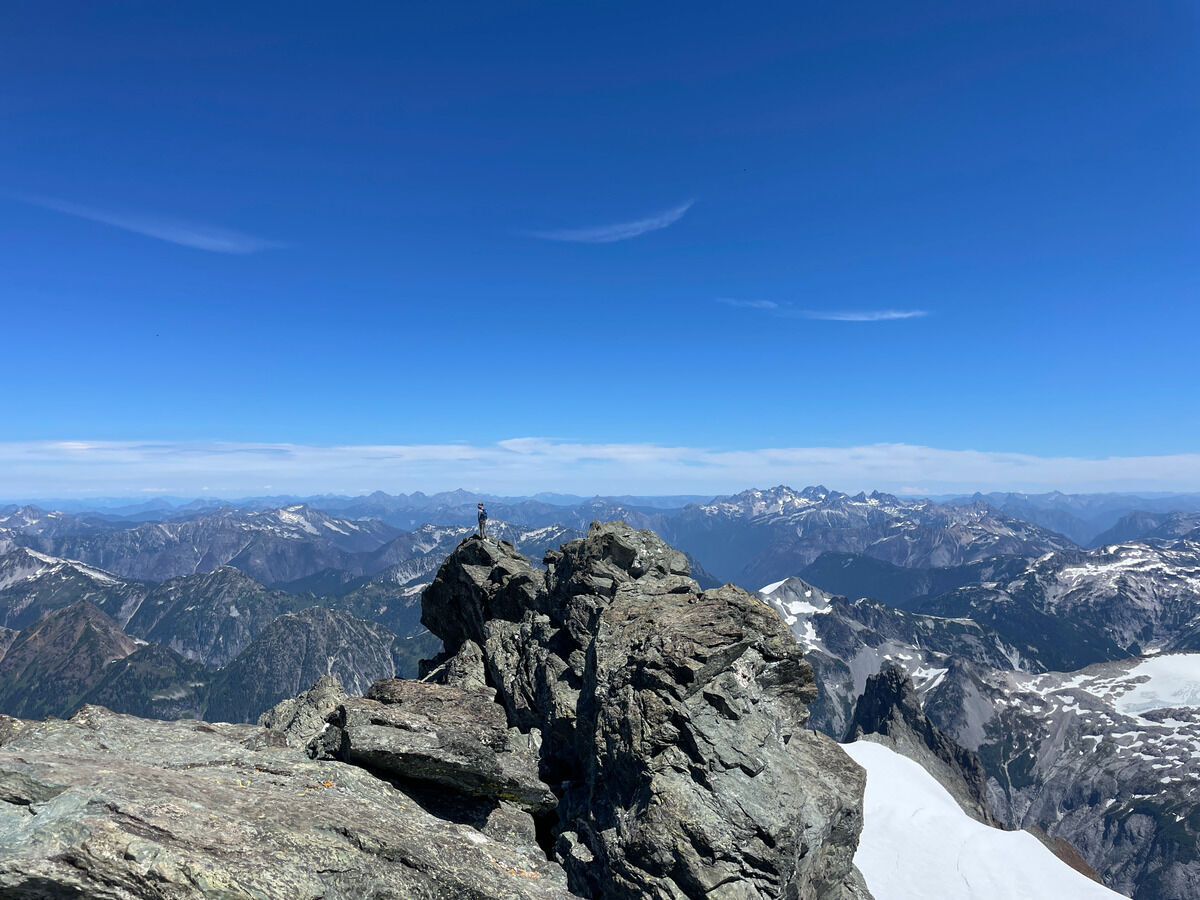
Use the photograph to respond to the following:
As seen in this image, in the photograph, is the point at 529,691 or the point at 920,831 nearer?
the point at 529,691

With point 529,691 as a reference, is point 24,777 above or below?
above

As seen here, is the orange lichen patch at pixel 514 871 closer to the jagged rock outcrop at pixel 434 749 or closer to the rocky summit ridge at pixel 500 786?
the rocky summit ridge at pixel 500 786

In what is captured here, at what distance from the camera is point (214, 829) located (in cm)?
1559

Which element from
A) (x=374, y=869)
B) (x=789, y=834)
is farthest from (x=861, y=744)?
(x=374, y=869)

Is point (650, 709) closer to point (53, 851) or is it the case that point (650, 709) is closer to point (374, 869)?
point (374, 869)

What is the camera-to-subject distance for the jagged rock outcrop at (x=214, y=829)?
13.4 m

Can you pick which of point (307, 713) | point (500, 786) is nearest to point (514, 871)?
point (500, 786)

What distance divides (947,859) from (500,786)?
2481 inches

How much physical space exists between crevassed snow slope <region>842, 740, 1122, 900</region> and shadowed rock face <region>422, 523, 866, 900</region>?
119 ft

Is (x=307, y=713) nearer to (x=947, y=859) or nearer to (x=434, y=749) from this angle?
(x=434, y=749)

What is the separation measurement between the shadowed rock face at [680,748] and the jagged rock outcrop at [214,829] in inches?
142

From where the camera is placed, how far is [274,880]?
49.2 feet

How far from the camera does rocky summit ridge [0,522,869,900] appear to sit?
14672 millimetres

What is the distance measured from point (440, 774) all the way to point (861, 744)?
9799cm
